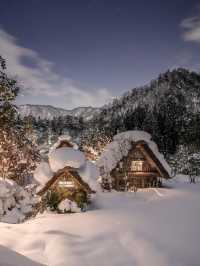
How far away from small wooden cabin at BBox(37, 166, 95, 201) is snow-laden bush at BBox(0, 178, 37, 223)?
541cm

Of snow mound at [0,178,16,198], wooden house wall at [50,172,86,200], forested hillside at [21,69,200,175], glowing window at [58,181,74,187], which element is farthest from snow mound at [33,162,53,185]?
forested hillside at [21,69,200,175]

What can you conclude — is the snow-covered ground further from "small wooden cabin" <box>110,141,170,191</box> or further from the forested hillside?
the forested hillside

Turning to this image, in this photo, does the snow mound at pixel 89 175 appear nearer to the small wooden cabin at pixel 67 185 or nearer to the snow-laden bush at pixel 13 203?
the small wooden cabin at pixel 67 185

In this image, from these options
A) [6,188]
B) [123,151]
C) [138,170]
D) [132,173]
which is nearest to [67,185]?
[6,188]

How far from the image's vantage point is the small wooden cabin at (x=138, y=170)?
Result: 33.9m

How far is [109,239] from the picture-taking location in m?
14.3

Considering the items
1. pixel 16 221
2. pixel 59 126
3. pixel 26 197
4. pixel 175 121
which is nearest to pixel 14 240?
pixel 16 221

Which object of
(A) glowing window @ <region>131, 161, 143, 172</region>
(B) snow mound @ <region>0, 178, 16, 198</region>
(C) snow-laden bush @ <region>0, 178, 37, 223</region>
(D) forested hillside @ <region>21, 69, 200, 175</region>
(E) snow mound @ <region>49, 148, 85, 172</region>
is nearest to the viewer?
(E) snow mound @ <region>49, 148, 85, 172</region>

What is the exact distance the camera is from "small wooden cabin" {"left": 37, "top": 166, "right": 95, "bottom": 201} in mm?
22141

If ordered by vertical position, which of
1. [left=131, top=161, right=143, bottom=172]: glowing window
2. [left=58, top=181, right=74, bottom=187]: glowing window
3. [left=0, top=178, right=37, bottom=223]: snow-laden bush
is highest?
[left=131, top=161, right=143, bottom=172]: glowing window

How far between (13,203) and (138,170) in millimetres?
13731

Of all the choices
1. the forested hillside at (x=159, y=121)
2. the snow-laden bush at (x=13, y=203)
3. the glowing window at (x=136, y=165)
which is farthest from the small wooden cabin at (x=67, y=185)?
the forested hillside at (x=159, y=121)

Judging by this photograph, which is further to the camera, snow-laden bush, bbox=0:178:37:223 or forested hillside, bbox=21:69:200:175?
forested hillside, bbox=21:69:200:175

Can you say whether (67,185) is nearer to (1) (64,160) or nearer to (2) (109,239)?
(1) (64,160)
